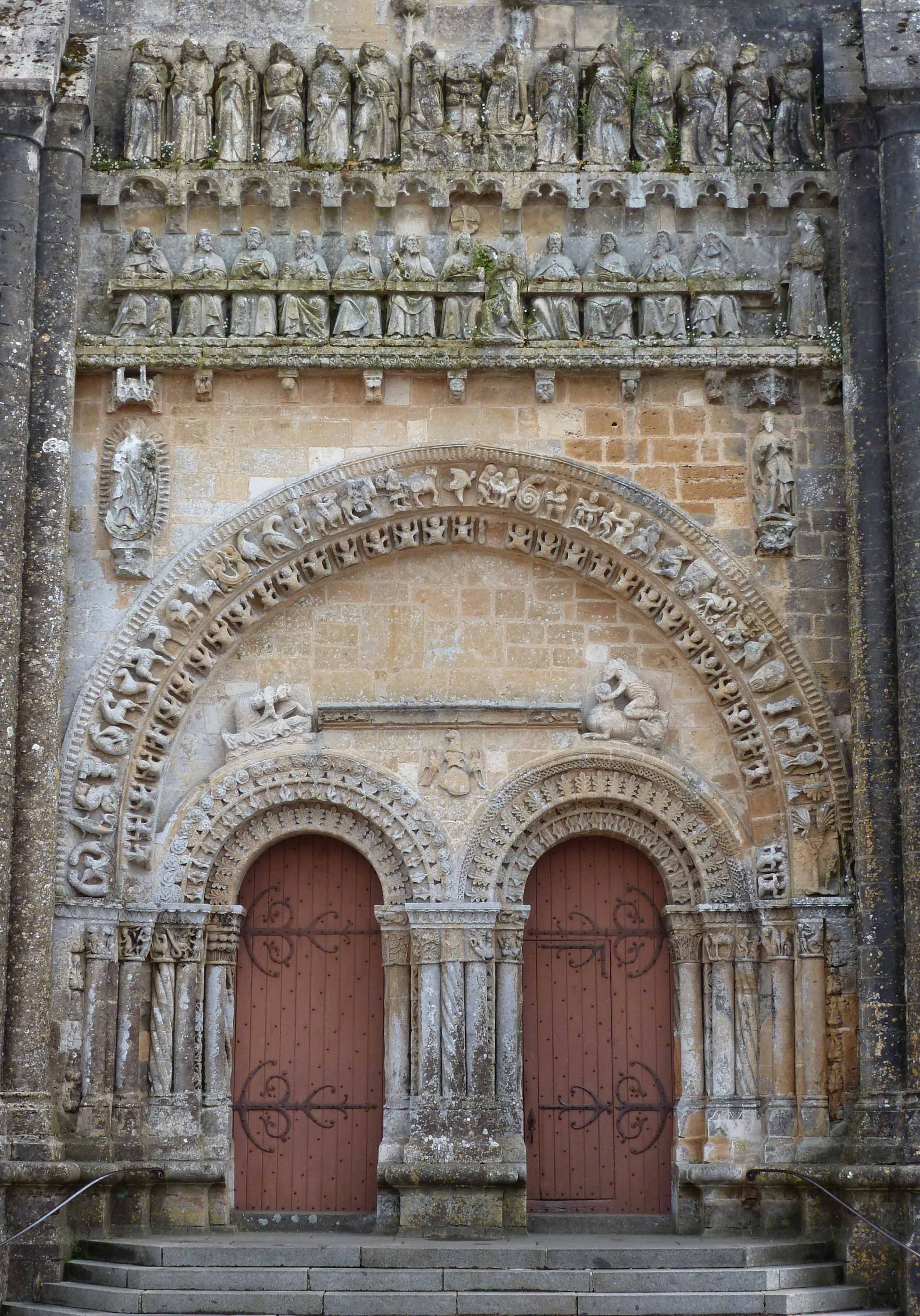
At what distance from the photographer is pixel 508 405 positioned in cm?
1346

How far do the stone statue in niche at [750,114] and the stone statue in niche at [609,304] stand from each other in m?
1.08

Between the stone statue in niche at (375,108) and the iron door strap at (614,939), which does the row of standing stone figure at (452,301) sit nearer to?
the stone statue in niche at (375,108)

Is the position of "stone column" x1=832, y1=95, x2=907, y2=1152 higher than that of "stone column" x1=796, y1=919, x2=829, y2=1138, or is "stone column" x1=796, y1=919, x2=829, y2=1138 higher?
"stone column" x1=832, y1=95, x2=907, y2=1152

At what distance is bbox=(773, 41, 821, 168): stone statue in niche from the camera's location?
13.8 m

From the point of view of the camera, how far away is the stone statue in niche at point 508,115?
13719 mm

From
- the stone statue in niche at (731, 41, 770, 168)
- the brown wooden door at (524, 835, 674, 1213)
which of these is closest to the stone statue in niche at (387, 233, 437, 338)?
the stone statue in niche at (731, 41, 770, 168)

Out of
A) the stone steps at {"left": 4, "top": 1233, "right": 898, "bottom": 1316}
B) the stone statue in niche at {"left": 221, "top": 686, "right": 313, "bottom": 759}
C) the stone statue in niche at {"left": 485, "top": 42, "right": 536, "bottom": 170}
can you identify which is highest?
the stone statue in niche at {"left": 485, "top": 42, "right": 536, "bottom": 170}

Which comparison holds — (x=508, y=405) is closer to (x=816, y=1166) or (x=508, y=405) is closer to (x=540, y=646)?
(x=540, y=646)

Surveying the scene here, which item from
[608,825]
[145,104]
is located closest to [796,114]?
[145,104]

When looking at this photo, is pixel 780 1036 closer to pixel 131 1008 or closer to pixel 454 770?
pixel 454 770

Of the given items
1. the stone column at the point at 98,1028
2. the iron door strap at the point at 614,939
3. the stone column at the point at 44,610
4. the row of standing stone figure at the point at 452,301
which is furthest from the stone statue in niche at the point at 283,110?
the iron door strap at the point at 614,939

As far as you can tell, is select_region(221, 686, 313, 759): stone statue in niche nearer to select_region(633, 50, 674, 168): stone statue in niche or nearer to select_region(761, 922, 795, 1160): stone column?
select_region(761, 922, 795, 1160): stone column

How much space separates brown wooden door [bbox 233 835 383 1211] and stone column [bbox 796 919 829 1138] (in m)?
2.71

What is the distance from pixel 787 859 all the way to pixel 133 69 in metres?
6.86
